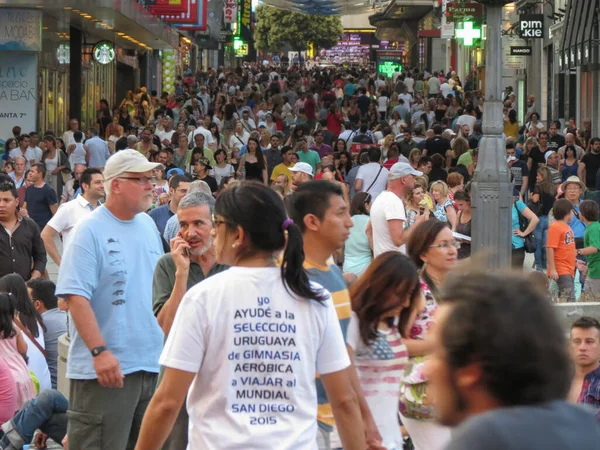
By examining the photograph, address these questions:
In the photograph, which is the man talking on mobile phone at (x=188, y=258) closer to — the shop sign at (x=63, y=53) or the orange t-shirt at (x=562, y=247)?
the orange t-shirt at (x=562, y=247)

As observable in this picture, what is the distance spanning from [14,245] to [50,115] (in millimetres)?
19960

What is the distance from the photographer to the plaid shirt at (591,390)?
652 cm

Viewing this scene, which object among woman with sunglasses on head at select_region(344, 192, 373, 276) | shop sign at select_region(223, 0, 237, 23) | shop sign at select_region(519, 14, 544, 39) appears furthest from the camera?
shop sign at select_region(223, 0, 237, 23)

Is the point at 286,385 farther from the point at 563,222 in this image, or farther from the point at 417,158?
the point at 417,158

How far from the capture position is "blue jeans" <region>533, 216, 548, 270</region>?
15.2 m

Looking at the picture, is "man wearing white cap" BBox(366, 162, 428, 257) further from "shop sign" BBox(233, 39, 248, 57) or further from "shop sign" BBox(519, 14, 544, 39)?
"shop sign" BBox(233, 39, 248, 57)

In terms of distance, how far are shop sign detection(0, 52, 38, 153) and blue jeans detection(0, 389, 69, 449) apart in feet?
66.9

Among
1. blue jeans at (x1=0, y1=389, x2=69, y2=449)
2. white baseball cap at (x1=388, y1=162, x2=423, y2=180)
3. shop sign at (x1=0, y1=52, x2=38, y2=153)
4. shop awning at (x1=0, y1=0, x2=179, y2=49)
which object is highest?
shop awning at (x1=0, y1=0, x2=179, y2=49)

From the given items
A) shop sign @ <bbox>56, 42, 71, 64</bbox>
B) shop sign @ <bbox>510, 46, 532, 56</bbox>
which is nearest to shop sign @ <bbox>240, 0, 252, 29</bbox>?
shop sign @ <bbox>510, 46, 532, 56</bbox>

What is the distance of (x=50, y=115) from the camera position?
30.7 meters

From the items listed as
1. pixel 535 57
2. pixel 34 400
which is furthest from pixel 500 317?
pixel 535 57

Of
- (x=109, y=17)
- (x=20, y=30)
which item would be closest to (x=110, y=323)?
(x=20, y=30)

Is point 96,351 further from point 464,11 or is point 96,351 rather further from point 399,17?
point 399,17

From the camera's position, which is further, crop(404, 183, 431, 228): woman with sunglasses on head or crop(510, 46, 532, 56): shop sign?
crop(510, 46, 532, 56): shop sign
